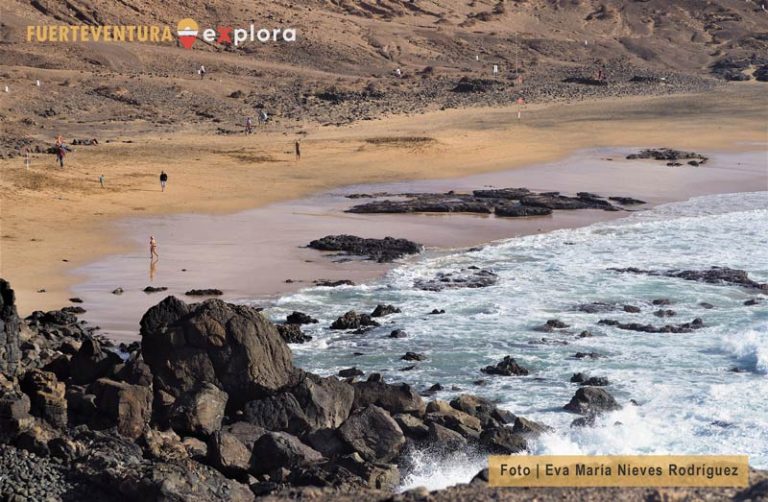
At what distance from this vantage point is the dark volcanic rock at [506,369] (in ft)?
78.4

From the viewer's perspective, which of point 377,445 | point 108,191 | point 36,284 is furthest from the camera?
point 108,191

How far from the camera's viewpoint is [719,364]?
24.9 metres

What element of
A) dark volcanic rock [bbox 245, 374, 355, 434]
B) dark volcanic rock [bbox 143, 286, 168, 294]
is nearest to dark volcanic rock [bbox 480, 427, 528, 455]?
dark volcanic rock [bbox 245, 374, 355, 434]

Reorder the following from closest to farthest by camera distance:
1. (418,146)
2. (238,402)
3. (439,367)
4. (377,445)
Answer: (377,445) < (238,402) < (439,367) < (418,146)

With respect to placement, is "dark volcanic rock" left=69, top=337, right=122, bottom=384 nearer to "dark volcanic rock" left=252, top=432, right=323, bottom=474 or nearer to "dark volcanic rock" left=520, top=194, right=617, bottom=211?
"dark volcanic rock" left=252, top=432, right=323, bottom=474

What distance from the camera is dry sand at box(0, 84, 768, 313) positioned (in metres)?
34.7

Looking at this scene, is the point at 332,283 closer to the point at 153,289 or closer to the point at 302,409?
the point at 153,289

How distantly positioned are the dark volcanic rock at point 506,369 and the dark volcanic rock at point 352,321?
12.7 ft

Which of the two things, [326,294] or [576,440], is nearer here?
[576,440]

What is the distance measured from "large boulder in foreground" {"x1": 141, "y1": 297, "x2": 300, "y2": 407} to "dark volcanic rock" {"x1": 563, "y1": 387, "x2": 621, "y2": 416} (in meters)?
5.10

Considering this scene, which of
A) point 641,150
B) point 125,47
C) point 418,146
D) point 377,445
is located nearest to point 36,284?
point 377,445

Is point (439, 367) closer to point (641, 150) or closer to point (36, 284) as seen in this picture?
point (36, 284)

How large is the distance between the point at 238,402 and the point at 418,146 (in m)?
34.1

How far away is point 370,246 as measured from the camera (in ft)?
114
